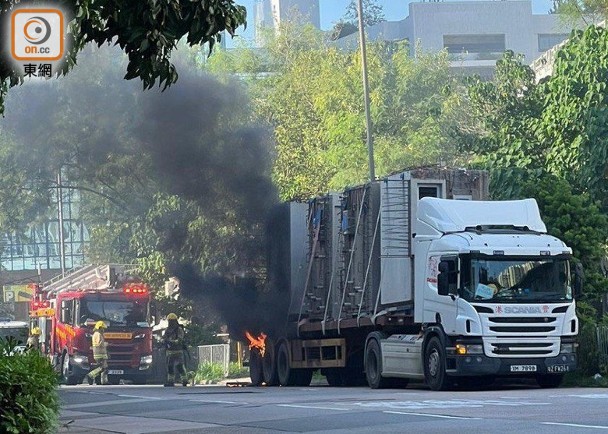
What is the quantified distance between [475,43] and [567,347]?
346 feet

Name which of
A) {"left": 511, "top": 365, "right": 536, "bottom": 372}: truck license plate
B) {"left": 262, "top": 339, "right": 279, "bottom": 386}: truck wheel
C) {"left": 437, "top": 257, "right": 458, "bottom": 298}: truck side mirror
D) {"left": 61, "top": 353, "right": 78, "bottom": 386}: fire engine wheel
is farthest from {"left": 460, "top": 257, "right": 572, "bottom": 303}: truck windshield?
{"left": 61, "top": 353, "right": 78, "bottom": 386}: fire engine wheel

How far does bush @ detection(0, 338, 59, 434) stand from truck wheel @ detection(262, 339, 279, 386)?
809 inches

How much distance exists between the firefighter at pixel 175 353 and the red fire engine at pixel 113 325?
23.4 ft

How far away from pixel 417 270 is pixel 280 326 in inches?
267

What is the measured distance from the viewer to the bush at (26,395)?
37.0ft

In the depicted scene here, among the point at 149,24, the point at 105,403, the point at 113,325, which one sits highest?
the point at 149,24

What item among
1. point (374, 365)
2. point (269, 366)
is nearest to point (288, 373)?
point (269, 366)

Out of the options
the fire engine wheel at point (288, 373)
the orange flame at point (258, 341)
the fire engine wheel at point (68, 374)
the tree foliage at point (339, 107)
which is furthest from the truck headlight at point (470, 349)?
the tree foliage at point (339, 107)

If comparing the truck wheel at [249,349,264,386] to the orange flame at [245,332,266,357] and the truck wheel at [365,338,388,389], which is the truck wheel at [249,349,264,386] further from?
the truck wheel at [365,338,388,389]

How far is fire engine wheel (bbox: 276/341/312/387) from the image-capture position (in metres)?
31.6

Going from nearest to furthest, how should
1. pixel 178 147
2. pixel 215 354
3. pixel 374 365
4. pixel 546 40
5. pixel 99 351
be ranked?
pixel 374 365 → pixel 178 147 → pixel 99 351 → pixel 215 354 → pixel 546 40

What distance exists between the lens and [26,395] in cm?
1144

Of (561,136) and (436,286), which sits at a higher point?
(561,136)

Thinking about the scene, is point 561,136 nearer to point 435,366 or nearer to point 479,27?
point 435,366
